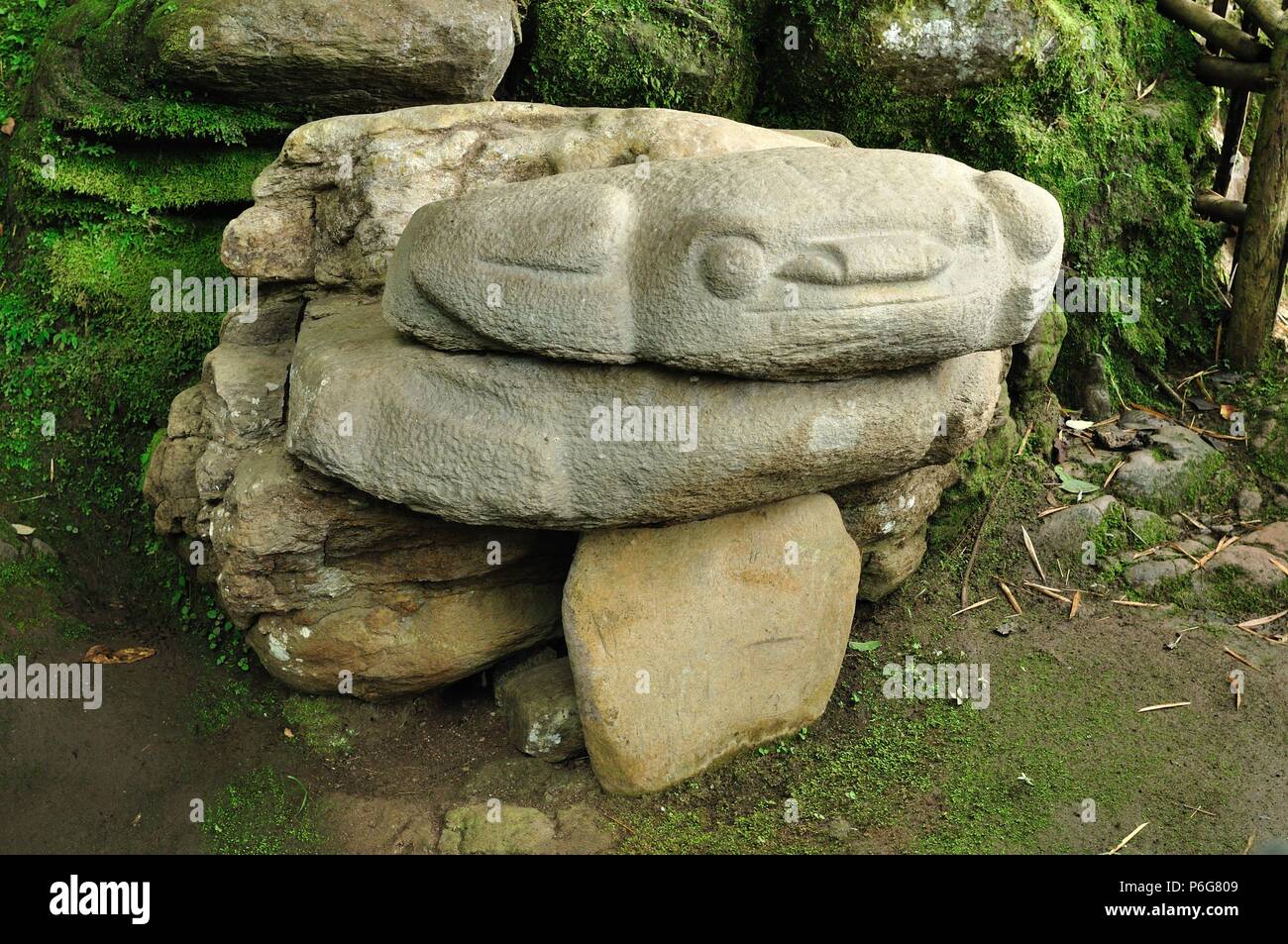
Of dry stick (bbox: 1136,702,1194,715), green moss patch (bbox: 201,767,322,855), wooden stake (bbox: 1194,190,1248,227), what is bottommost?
green moss patch (bbox: 201,767,322,855)

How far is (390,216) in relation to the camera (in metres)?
4.06

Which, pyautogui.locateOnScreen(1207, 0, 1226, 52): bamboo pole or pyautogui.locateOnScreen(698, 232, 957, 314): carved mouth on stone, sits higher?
pyautogui.locateOnScreen(1207, 0, 1226, 52): bamboo pole

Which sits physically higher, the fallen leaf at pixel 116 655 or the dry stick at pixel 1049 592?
the dry stick at pixel 1049 592

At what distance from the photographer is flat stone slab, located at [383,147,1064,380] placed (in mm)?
3098

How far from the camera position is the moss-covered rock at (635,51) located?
4723mm

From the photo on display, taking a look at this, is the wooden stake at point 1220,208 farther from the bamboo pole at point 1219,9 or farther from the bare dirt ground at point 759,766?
the bare dirt ground at point 759,766

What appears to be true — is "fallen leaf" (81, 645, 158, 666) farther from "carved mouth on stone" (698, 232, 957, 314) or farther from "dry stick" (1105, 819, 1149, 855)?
"dry stick" (1105, 819, 1149, 855)

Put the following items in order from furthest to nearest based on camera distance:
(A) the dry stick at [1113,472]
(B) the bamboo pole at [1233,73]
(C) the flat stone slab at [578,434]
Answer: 1. (B) the bamboo pole at [1233,73]
2. (A) the dry stick at [1113,472]
3. (C) the flat stone slab at [578,434]

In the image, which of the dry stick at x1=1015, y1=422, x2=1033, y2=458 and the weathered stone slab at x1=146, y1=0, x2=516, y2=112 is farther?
the dry stick at x1=1015, y1=422, x2=1033, y2=458

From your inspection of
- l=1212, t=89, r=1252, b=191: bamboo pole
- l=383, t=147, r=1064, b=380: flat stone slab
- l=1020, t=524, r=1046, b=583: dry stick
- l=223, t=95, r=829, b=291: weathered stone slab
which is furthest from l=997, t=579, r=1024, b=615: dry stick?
l=1212, t=89, r=1252, b=191: bamboo pole

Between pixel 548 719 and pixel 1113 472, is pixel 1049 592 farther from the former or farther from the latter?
pixel 548 719

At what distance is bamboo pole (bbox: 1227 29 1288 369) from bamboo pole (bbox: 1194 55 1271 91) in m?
0.14

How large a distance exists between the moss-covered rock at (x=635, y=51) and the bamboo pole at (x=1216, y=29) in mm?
Result: 2058

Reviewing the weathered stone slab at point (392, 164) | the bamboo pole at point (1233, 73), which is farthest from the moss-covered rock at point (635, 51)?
the bamboo pole at point (1233, 73)
